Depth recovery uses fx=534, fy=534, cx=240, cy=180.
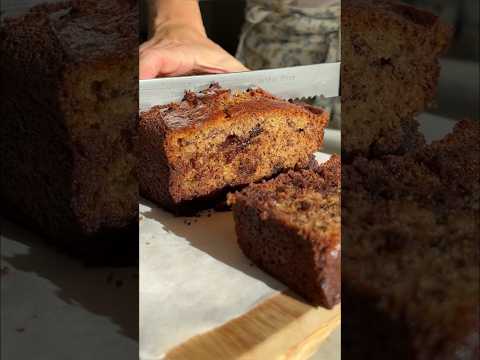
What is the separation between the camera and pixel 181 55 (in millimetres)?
558

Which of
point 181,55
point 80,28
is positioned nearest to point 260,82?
point 181,55

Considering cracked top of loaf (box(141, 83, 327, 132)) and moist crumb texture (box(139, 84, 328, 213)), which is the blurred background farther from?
moist crumb texture (box(139, 84, 328, 213))

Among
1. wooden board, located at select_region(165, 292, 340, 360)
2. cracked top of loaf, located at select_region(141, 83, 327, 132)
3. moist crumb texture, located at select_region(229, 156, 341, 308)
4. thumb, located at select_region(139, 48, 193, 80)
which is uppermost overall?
thumb, located at select_region(139, 48, 193, 80)

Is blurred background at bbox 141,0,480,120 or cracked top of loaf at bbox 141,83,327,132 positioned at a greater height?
blurred background at bbox 141,0,480,120

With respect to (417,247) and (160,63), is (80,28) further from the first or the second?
(417,247)

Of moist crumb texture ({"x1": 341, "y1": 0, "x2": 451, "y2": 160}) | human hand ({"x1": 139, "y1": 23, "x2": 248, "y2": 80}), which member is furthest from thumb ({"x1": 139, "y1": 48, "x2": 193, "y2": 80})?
A: moist crumb texture ({"x1": 341, "y1": 0, "x2": 451, "y2": 160})

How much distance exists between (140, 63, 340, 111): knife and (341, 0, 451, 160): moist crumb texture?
0.03 m

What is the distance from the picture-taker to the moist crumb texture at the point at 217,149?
79cm

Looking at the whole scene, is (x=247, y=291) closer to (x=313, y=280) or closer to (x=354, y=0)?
(x=313, y=280)

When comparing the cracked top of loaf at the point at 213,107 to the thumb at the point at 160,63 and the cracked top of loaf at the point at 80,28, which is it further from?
the cracked top of loaf at the point at 80,28

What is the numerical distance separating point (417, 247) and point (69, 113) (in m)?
0.37

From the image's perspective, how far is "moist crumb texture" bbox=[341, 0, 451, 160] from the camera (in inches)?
22.6

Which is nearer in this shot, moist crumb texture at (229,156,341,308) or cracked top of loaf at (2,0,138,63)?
cracked top of loaf at (2,0,138,63)

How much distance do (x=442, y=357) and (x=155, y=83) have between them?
0.41 m
